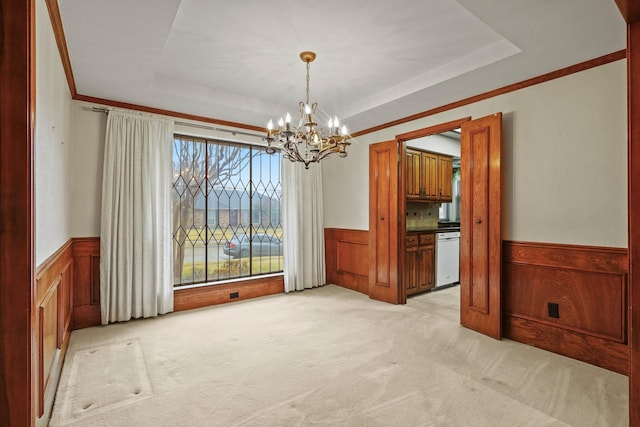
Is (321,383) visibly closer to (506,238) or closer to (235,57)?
(506,238)

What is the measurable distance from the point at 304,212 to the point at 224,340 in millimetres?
2457

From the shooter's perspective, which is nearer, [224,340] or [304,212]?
[224,340]

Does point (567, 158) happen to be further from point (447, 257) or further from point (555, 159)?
point (447, 257)

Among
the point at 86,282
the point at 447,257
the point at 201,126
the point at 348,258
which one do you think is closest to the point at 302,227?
the point at 348,258

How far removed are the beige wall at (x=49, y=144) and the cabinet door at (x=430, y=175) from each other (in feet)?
15.3

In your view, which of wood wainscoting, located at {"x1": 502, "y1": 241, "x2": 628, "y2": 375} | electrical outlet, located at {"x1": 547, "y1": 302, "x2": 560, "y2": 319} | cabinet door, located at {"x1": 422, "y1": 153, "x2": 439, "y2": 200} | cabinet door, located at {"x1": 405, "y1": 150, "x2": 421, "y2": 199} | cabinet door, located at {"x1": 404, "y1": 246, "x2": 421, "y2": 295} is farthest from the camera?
cabinet door, located at {"x1": 422, "y1": 153, "x2": 439, "y2": 200}

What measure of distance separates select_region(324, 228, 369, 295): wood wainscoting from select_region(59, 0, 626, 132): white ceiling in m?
2.12

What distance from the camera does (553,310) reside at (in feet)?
9.41

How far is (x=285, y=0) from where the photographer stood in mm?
2150

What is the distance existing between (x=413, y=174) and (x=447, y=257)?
5.36 ft

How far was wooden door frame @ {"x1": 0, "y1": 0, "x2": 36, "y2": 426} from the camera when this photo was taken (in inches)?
44.3

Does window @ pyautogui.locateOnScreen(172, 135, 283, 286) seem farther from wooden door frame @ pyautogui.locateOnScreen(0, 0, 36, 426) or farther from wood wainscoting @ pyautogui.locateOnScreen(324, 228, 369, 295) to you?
wooden door frame @ pyautogui.locateOnScreen(0, 0, 36, 426)

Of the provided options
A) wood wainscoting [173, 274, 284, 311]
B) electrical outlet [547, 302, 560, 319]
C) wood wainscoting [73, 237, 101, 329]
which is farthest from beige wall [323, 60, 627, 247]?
wood wainscoting [73, 237, 101, 329]

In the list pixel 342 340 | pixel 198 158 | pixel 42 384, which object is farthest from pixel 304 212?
pixel 42 384
